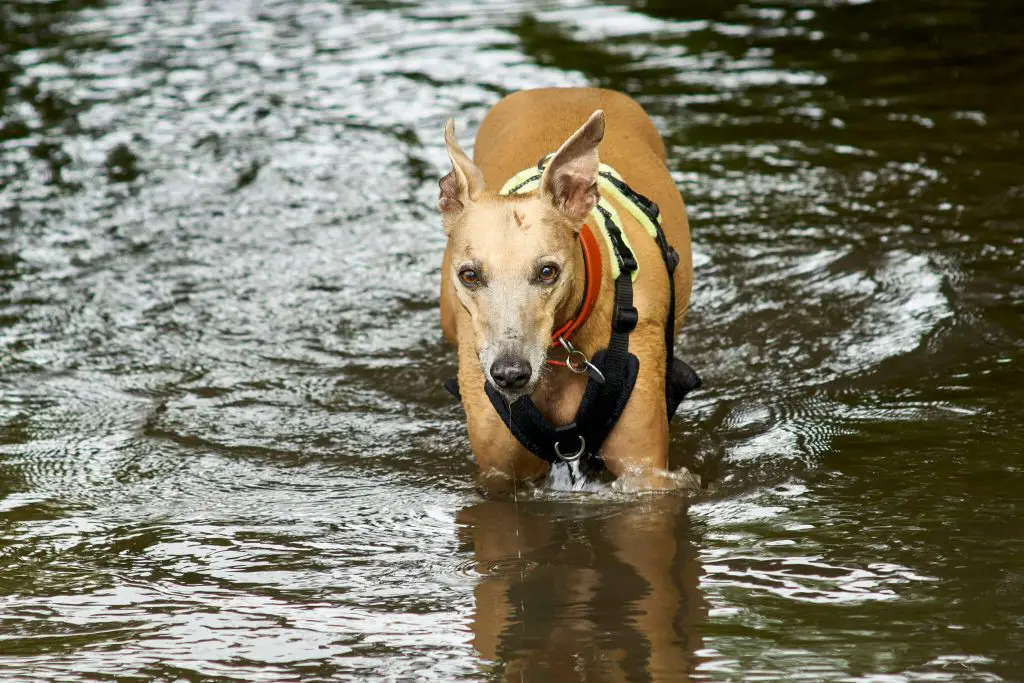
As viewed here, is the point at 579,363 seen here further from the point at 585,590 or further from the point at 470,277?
the point at 585,590

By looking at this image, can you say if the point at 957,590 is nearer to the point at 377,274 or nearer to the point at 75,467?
the point at 75,467

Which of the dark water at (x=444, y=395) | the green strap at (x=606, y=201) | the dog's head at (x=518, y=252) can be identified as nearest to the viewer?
the dark water at (x=444, y=395)

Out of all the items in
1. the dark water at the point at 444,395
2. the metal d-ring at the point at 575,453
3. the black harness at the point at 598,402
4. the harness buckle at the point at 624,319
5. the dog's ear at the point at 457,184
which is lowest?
the dark water at the point at 444,395

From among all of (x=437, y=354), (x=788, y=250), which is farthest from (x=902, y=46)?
(x=437, y=354)

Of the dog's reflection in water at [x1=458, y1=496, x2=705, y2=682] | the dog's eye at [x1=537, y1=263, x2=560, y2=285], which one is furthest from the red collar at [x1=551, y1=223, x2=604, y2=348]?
the dog's reflection in water at [x1=458, y1=496, x2=705, y2=682]

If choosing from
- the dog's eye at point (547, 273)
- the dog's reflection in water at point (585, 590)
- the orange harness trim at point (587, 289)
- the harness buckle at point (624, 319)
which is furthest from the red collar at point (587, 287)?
the dog's reflection in water at point (585, 590)

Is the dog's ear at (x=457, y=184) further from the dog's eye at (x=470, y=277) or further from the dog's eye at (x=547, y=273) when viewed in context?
the dog's eye at (x=547, y=273)

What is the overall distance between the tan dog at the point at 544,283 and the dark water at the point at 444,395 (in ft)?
1.14

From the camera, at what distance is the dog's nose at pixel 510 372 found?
15.7ft

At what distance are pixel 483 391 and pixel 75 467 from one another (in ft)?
7.72

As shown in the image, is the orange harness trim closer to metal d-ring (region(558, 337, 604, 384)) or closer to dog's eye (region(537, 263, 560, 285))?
metal d-ring (region(558, 337, 604, 384))

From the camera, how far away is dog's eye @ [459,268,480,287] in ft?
16.5

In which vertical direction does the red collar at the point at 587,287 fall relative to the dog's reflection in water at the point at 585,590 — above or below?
above

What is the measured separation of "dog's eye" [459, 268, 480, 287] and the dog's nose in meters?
0.36
